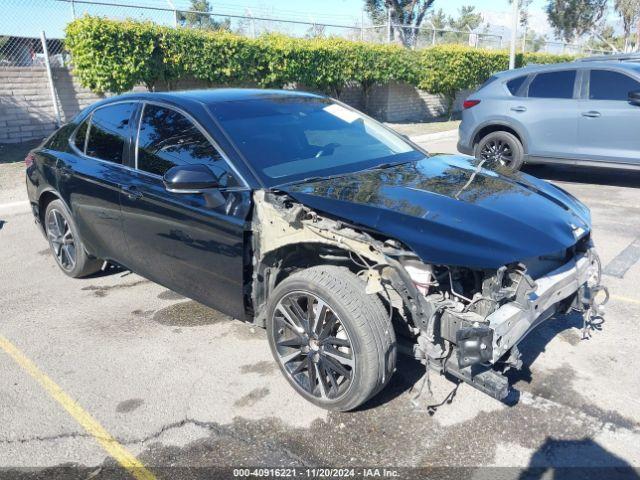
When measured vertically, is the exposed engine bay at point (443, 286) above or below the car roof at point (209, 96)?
below

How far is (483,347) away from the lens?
2.50 meters

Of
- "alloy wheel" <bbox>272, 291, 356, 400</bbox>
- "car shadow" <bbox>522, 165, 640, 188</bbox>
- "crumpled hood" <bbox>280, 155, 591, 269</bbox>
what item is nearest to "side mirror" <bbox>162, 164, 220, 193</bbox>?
"crumpled hood" <bbox>280, 155, 591, 269</bbox>

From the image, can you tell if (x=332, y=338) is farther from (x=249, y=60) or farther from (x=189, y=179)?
(x=249, y=60)

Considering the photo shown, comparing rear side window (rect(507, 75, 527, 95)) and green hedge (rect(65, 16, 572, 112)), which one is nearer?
rear side window (rect(507, 75, 527, 95))

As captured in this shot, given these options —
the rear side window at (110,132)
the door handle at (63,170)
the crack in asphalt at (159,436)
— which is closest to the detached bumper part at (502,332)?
the crack in asphalt at (159,436)

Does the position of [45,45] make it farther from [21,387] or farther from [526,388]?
[526,388]

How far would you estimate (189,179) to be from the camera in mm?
3172

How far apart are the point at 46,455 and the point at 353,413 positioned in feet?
5.20

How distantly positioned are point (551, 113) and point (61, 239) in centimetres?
675

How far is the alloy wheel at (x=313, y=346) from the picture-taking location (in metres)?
2.91

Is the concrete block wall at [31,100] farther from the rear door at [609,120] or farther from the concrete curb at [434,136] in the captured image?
the rear door at [609,120]

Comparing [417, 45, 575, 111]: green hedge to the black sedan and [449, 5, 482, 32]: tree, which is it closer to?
the black sedan

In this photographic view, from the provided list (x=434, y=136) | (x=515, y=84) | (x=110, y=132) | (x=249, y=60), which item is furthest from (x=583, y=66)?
(x=249, y=60)

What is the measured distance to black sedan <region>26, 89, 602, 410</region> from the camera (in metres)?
2.65
